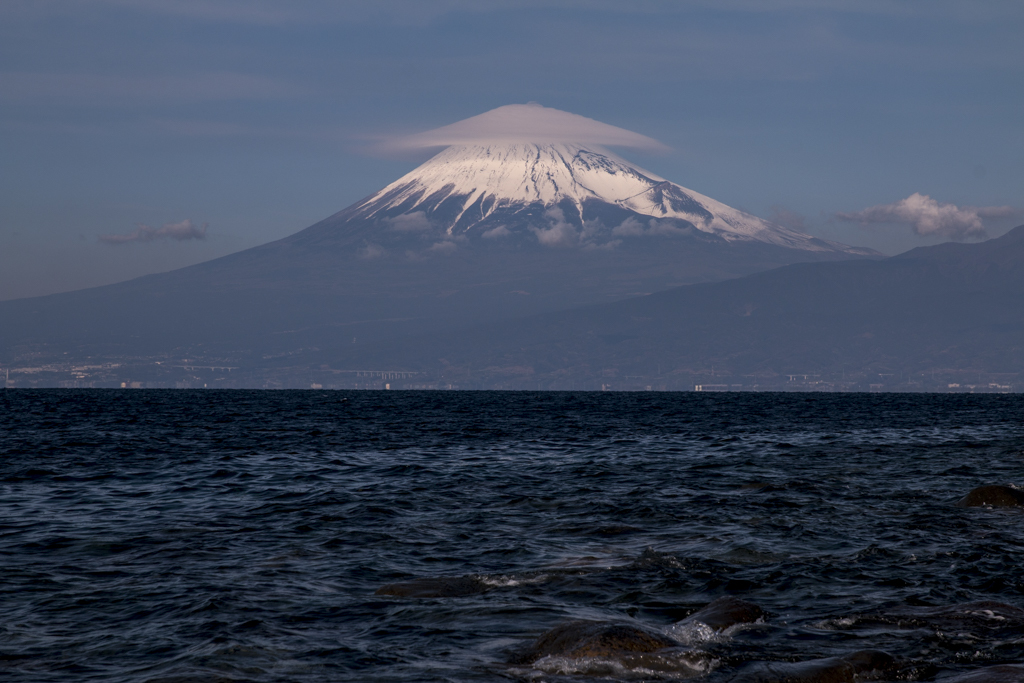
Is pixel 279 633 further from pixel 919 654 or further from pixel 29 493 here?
pixel 29 493

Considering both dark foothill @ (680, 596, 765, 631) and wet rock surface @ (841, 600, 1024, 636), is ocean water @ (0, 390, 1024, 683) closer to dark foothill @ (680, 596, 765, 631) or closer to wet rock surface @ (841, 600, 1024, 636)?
wet rock surface @ (841, 600, 1024, 636)

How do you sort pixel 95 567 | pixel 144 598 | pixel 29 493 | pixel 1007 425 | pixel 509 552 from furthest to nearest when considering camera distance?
pixel 1007 425 < pixel 29 493 < pixel 509 552 < pixel 95 567 < pixel 144 598

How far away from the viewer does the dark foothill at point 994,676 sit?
1206 centimetres

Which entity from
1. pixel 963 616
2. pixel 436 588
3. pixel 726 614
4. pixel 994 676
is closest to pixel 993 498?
pixel 963 616

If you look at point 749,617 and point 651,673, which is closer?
point 651,673

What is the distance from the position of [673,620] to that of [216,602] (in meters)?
7.74

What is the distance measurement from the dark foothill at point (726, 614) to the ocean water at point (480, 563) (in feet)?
0.79

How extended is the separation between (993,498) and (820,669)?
17.7 meters

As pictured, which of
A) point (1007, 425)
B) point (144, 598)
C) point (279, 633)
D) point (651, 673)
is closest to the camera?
point (651, 673)

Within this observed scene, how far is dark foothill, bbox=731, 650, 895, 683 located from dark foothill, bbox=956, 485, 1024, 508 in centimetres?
1604

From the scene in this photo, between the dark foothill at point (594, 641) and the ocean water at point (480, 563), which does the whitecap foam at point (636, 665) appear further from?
the dark foothill at point (594, 641)

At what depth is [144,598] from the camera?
16.6 meters

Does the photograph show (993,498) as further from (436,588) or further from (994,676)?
(436,588)

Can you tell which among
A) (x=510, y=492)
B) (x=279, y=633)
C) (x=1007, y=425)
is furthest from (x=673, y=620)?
(x=1007, y=425)
